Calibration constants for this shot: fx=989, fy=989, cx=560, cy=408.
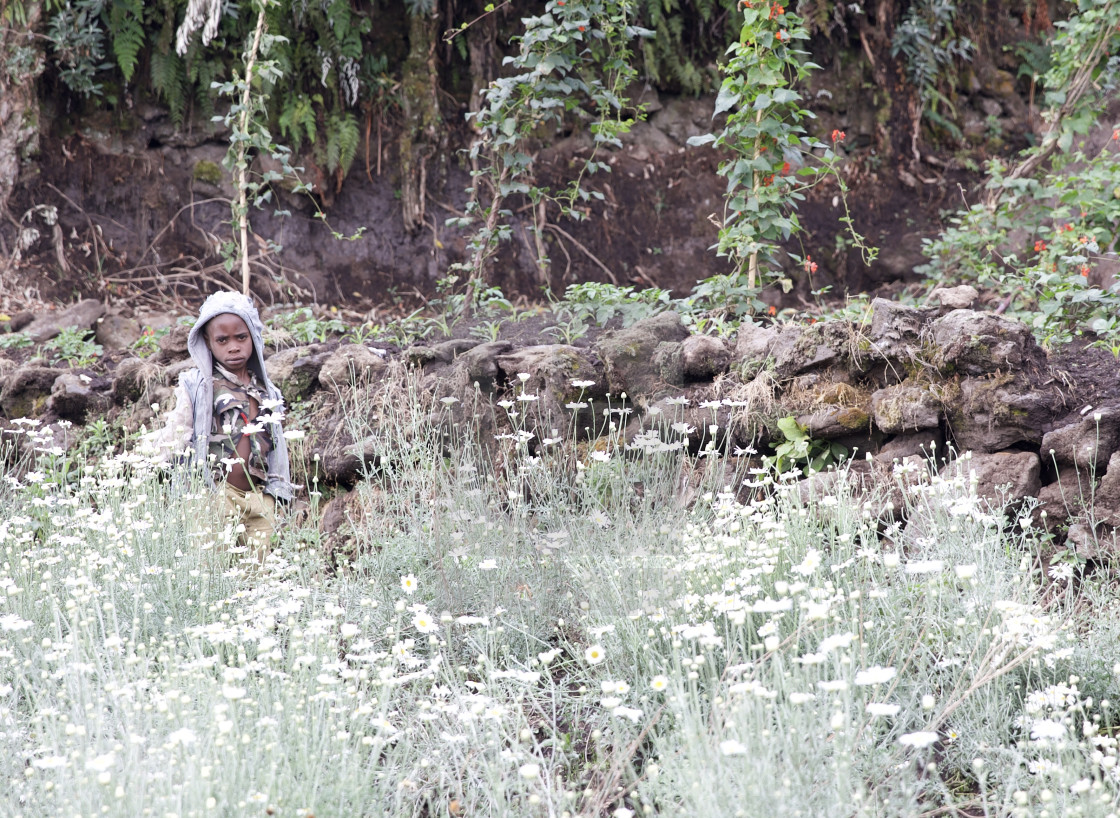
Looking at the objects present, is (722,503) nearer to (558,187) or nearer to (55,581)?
(55,581)

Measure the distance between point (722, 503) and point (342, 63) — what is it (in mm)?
7211

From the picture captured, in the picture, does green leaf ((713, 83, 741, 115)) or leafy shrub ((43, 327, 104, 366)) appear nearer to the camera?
green leaf ((713, 83, 741, 115))

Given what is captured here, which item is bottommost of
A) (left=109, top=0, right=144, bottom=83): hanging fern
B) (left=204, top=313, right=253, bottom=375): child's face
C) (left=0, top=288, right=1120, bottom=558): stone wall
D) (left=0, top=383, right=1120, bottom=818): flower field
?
(left=0, top=383, right=1120, bottom=818): flower field

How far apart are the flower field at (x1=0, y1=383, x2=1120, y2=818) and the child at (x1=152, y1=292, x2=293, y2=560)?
0.41m

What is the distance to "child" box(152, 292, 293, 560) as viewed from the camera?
4.52m

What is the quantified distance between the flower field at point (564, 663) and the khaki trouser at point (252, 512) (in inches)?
13.6

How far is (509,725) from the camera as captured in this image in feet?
9.29

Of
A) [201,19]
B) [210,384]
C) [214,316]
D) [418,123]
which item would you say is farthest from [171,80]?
[210,384]

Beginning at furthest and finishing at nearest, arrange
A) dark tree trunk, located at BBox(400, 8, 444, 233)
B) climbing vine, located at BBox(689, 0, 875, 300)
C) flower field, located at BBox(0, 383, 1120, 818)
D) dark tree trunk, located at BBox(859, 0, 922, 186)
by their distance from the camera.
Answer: dark tree trunk, located at BBox(859, 0, 922, 186) → dark tree trunk, located at BBox(400, 8, 444, 233) → climbing vine, located at BBox(689, 0, 875, 300) → flower field, located at BBox(0, 383, 1120, 818)

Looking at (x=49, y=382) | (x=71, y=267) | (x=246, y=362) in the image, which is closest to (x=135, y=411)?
(x=49, y=382)

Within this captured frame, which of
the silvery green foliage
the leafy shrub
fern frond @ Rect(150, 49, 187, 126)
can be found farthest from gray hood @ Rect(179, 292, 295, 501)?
fern frond @ Rect(150, 49, 187, 126)

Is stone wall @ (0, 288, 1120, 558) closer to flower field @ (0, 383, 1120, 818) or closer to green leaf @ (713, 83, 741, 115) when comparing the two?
flower field @ (0, 383, 1120, 818)

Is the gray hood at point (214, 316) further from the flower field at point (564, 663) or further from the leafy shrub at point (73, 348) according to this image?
the leafy shrub at point (73, 348)

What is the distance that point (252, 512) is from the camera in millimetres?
4578
